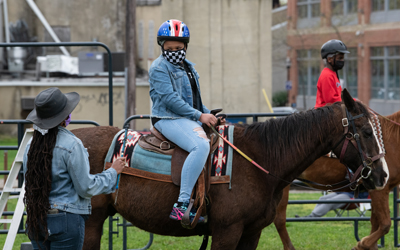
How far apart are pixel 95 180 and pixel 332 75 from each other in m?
3.33

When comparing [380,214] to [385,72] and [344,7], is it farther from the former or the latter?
[344,7]

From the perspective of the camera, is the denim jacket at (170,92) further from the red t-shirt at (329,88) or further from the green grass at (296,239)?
the green grass at (296,239)

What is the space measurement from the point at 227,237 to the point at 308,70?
3244cm

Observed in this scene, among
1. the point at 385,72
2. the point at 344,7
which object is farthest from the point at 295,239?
the point at 344,7

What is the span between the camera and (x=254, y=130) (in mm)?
4418

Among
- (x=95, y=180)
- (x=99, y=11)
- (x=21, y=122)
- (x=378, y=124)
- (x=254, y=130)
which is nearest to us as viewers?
(x=95, y=180)

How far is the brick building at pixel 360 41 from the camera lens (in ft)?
99.1

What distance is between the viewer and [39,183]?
3305mm

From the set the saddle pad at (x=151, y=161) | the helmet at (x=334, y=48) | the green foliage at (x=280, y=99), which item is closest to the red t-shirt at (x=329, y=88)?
the helmet at (x=334, y=48)

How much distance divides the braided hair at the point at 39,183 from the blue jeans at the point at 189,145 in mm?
1125

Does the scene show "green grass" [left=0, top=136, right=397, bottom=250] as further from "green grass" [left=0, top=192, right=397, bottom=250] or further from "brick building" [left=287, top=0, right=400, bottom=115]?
"brick building" [left=287, top=0, right=400, bottom=115]

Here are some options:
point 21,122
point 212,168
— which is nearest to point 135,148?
point 212,168

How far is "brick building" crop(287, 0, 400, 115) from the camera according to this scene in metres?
30.2

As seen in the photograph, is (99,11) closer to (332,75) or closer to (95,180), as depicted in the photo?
(332,75)
